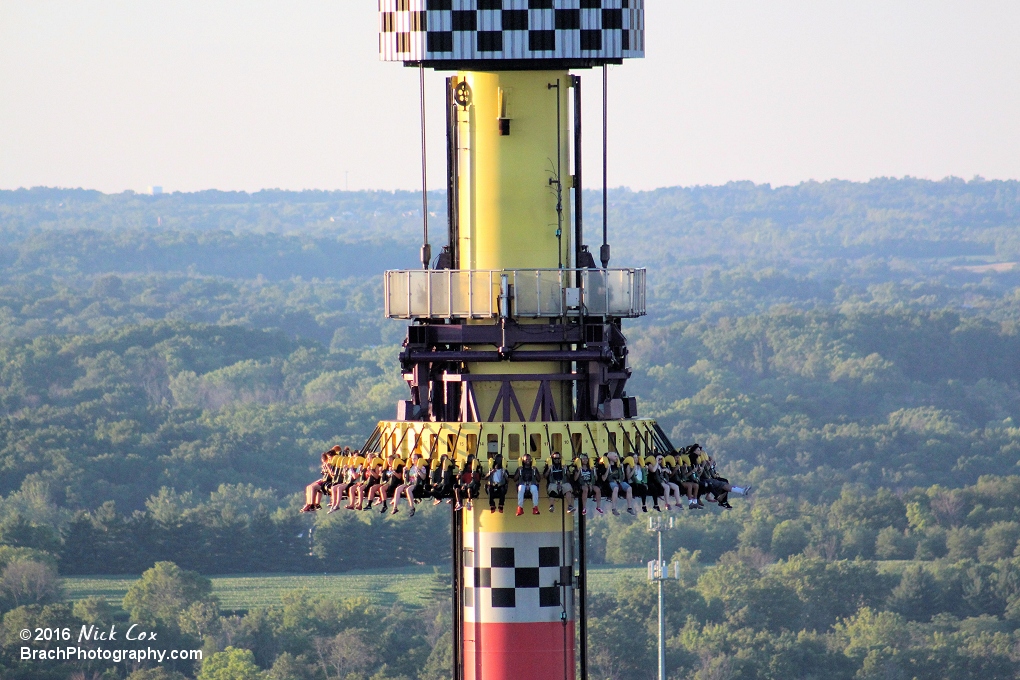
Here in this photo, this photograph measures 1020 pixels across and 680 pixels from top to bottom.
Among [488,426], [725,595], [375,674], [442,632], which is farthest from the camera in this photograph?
[725,595]

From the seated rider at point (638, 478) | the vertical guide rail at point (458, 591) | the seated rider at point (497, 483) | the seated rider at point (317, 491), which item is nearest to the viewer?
the seated rider at point (497, 483)

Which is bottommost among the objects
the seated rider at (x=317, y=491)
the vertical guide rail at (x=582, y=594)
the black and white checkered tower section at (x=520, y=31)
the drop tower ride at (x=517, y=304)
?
the vertical guide rail at (x=582, y=594)

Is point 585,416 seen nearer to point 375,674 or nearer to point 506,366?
point 506,366

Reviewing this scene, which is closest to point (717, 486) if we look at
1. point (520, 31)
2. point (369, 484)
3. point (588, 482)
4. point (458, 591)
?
point (588, 482)

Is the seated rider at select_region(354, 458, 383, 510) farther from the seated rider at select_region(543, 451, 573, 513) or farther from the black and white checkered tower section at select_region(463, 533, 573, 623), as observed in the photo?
the seated rider at select_region(543, 451, 573, 513)

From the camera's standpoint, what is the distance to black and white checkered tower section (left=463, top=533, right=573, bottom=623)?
3184 centimetres

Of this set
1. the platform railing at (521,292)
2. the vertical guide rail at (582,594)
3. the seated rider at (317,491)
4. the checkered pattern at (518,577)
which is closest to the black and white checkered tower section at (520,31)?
the platform railing at (521,292)

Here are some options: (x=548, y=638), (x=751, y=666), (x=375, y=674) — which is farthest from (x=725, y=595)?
(x=548, y=638)

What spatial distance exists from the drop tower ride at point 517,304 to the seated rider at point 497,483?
0.15 meters

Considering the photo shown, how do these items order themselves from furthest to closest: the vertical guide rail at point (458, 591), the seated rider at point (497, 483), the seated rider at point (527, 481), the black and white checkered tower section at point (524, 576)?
the vertical guide rail at point (458, 591)
the black and white checkered tower section at point (524, 576)
the seated rider at point (497, 483)
the seated rider at point (527, 481)

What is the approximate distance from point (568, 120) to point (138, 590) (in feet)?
501

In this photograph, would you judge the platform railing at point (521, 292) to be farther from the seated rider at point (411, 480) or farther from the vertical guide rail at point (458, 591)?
the vertical guide rail at point (458, 591)

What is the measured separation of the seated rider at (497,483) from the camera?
3061 cm

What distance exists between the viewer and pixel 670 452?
31.7 m
